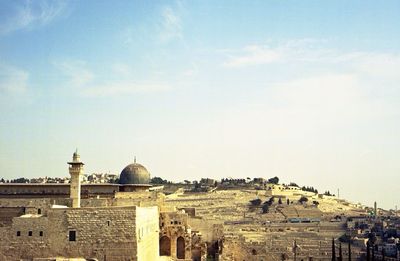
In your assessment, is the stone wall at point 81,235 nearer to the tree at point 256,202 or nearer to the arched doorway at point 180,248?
the arched doorway at point 180,248

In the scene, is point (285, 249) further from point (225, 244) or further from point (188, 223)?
point (188, 223)

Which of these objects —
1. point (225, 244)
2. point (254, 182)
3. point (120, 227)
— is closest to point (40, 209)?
point (120, 227)

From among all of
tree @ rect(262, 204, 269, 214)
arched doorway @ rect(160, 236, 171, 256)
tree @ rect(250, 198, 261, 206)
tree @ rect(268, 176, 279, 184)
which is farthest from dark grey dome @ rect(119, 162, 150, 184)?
tree @ rect(268, 176, 279, 184)

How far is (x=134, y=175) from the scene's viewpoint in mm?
33906

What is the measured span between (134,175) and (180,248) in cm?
554

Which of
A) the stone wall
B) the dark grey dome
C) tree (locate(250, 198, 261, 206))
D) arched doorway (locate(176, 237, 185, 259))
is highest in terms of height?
the dark grey dome

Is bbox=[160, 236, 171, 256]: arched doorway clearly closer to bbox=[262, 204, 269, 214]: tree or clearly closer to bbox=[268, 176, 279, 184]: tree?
bbox=[262, 204, 269, 214]: tree

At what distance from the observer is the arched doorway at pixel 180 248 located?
1211 inches

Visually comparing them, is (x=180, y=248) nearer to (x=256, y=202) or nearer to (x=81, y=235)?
(x=81, y=235)

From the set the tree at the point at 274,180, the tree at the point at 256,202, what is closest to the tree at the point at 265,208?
the tree at the point at 256,202

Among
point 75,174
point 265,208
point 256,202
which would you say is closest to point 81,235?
point 75,174

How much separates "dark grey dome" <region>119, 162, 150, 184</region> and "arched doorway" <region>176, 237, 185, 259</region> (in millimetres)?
4738

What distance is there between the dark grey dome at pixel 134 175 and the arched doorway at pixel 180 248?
474 cm

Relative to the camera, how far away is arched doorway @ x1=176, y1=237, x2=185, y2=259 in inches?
1211
